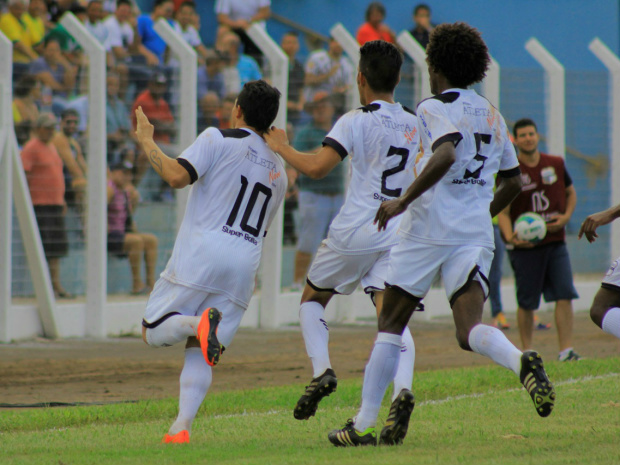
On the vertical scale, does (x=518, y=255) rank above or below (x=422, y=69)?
below

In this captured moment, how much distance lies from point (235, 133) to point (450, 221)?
4.48 ft

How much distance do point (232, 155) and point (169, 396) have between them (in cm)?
287

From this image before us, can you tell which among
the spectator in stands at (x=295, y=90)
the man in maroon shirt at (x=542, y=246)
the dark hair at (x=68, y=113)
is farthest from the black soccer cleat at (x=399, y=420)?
the spectator in stands at (x=295, y=90)

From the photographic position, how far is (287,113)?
13539 millimetres

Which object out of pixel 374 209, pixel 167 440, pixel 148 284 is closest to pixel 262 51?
pixel 148 284

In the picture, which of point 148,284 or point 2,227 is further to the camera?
point 148,284

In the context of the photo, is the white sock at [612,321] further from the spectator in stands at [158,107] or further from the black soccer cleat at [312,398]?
the spectator in stands at [158,107]

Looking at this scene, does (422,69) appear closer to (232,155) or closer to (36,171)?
(36,171)

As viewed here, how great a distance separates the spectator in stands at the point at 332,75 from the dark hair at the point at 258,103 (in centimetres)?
760

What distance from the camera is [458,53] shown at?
5648 mm

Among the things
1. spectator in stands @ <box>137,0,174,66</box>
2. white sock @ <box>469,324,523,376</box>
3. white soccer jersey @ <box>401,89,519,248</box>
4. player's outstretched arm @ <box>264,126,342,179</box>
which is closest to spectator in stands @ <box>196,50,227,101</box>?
spectator in stands @ <box>137,0,174,66</box>

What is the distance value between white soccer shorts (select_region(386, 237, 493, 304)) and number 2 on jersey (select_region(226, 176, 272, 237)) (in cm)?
89

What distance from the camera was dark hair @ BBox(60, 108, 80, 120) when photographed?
11.7 metres

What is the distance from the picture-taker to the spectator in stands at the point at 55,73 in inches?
455
